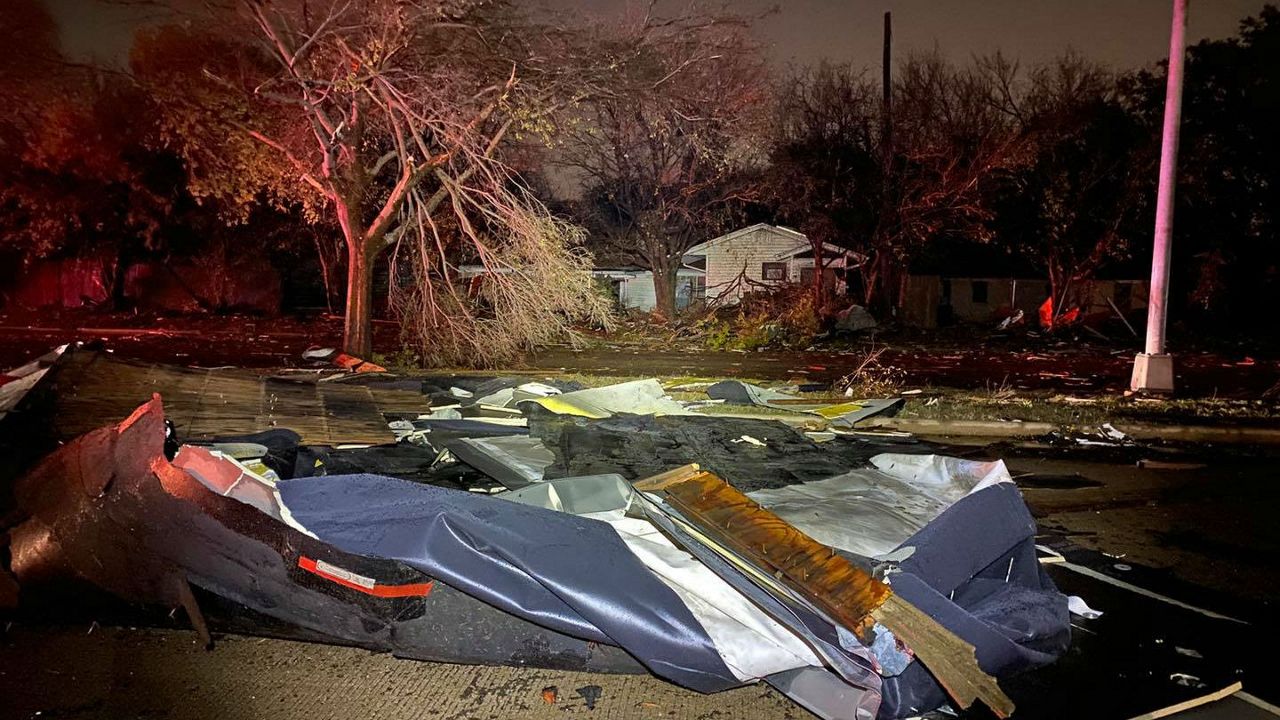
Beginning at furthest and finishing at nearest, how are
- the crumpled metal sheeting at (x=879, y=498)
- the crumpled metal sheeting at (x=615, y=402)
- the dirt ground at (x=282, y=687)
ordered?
the crumpled metal sheeting at (x=615, y=402) → the crumpled metal sheeting at (x=879, y=498) → the dirt ground at (x=282, y=687)

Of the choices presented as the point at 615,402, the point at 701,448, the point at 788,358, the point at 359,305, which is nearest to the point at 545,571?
the point at 701,448

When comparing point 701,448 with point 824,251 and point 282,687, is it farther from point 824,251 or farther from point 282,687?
point 824,251

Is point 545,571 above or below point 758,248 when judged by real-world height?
below

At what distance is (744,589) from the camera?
3.59 metres

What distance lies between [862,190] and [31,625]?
26427mm

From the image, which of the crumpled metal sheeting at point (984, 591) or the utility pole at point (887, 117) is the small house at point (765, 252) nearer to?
the utility pole at point (887, 117)

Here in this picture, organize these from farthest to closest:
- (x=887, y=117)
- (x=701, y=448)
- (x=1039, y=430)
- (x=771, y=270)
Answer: (x=771, y=270), (x=887, y=117), (x=1039, y=430), (x=701, y=448)

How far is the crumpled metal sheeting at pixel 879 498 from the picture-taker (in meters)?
4.61

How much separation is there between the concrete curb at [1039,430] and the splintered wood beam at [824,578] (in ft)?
17.9

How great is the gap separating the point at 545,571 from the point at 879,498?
8.86 ft

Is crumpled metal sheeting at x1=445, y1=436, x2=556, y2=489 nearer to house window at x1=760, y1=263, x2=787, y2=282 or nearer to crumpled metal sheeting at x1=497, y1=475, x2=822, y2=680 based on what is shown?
crumpled metal sheeting at x1=497, y1=475, x2=822, y2=680

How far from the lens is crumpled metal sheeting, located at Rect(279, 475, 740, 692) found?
3.40m

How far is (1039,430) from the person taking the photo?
9859 millimetres

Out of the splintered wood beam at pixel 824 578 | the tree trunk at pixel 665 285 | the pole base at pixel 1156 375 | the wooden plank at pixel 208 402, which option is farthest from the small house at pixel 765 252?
the splintered wood beam at pixel 824 578
